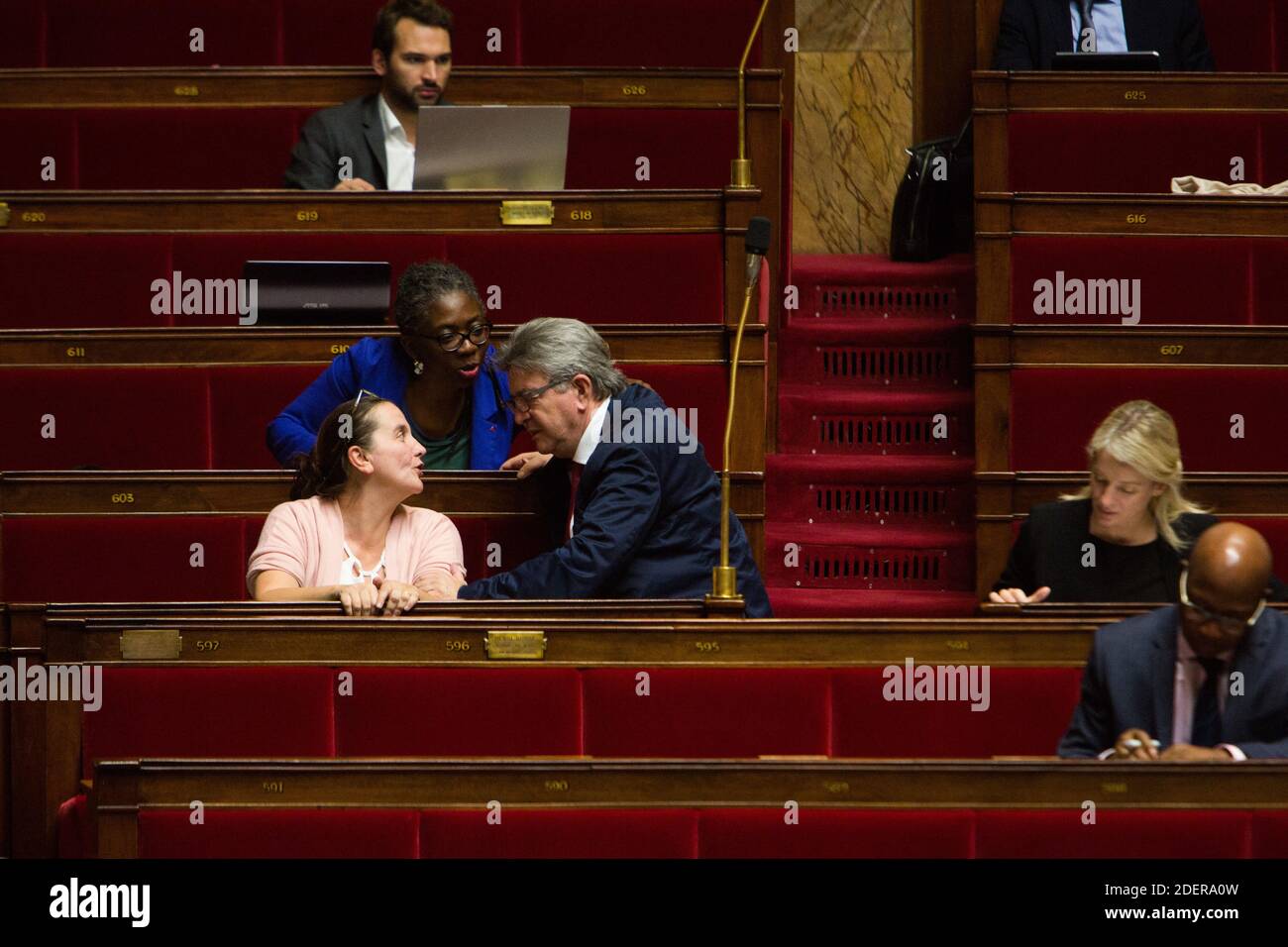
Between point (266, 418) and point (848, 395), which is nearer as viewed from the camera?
point (266, 418)

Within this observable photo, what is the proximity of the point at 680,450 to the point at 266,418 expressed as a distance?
0.60 metres

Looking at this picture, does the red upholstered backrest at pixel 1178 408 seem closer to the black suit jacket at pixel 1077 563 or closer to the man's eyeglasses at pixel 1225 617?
the black suit jacket at pixel 1077 563

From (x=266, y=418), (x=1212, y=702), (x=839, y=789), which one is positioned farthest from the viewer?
(x=266, y=418)

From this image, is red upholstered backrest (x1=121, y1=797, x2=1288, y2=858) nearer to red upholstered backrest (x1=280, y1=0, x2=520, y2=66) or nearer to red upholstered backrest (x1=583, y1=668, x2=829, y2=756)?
red upholstered backrest (x1=583, y1=668, x2=829, y2=756)

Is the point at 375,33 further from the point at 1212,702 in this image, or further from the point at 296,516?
the point at 1212,702

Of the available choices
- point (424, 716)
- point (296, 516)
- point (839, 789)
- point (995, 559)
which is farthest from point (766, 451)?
point (839, 789)

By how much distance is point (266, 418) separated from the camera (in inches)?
85.4

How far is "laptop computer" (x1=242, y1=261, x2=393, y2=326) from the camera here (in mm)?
2154

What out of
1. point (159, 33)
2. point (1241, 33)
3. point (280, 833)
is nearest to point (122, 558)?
point (280, 833)

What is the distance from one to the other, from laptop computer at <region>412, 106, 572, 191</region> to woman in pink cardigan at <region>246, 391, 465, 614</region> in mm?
489

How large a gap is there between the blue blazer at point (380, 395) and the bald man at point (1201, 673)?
0.75 meters

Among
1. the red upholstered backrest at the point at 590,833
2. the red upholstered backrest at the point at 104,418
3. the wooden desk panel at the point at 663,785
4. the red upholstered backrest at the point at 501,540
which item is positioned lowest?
the red upholstered backrest at the point at 590,833

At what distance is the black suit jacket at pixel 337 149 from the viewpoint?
2416 mm

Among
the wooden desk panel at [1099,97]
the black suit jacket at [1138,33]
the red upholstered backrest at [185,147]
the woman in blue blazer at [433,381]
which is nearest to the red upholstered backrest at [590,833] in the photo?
the woman in blue blazer at [433,381]
